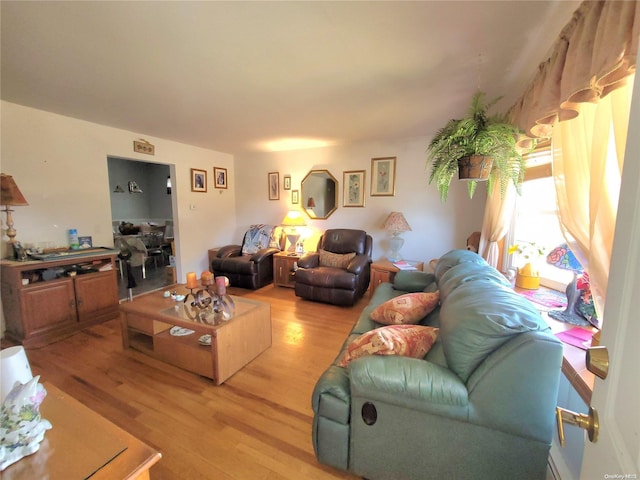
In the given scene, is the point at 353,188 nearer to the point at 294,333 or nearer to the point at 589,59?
the point at 294,333

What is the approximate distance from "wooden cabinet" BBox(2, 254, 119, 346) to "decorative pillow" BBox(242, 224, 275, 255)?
1.84 meters

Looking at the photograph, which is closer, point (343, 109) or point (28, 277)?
point (28, 277)

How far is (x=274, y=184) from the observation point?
4.71m

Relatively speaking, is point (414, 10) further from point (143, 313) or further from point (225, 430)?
point (143, 313)

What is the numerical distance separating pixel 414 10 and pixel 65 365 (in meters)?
3.42

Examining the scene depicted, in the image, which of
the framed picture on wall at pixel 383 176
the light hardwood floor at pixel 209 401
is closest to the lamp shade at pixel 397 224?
the framed picture on wall at pixel 383 176

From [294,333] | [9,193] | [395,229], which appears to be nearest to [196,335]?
[294,333]

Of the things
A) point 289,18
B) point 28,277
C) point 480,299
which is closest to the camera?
point 480,299

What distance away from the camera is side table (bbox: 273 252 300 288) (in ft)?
13.2

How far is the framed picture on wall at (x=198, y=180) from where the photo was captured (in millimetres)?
4258

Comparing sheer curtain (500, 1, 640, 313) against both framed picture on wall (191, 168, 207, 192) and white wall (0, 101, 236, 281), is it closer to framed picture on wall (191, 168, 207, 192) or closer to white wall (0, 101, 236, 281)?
white wall (0, 101, 236, 281)

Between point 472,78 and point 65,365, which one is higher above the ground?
point 472,78

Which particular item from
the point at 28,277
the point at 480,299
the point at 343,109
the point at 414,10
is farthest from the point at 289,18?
the point at 28,277

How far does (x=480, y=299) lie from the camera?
1.21 meters
